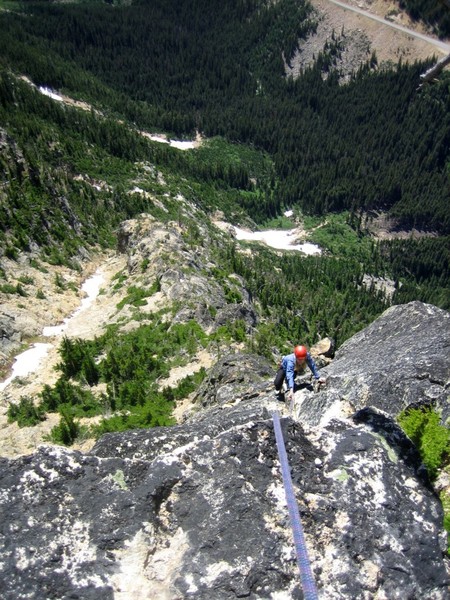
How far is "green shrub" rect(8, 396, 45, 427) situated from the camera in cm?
2091

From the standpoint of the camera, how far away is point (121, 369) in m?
23.7

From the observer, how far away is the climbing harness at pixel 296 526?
6.48m

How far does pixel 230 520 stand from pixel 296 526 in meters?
1.07

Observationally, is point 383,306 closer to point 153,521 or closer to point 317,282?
point 317,282

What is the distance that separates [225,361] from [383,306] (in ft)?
289

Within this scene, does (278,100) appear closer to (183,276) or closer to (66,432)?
(183,276)

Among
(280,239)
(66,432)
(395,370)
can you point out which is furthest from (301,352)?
(280,239)

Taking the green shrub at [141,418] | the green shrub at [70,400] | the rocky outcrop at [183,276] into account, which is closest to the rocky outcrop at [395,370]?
the green shrub at [141,418]

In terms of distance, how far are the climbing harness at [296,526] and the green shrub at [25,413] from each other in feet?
52.8

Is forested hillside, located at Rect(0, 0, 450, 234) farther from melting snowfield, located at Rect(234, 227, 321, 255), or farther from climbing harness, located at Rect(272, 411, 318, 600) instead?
climbing harness, located at Rect(272, 411, 318, 600)

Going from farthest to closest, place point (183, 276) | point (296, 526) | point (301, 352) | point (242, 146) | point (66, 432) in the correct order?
point (242, 146) < point (183, 276) < point (66, 432) < point (301, 352) < point (296, 526)

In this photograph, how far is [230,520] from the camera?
7.38 m

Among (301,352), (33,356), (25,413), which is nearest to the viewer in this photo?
(301,352)

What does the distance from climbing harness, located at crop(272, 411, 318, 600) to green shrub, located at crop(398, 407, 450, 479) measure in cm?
271
